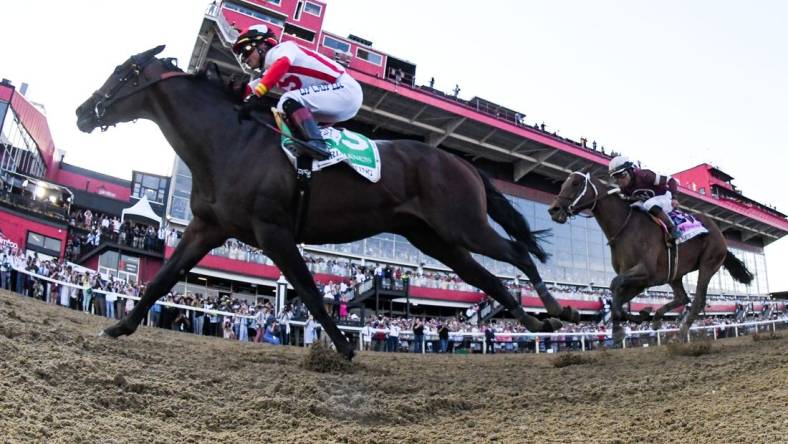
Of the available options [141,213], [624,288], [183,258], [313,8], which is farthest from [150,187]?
[624,288]

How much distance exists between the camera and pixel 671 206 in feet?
34.4

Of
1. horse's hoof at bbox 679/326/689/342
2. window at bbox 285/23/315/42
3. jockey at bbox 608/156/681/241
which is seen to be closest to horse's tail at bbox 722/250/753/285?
horse's hoof at bbox 679/326/689/342

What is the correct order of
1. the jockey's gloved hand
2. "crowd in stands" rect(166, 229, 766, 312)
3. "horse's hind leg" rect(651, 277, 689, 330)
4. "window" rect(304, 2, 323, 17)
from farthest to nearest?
"window" rect(304, 2, 323, 17), "crowd in stands" rect(166, 229, 766, 312), "horse's hind leg" rect(651, 277, 689, 330), the jockey's gloved hand

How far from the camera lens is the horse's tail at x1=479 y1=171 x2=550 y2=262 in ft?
22.2

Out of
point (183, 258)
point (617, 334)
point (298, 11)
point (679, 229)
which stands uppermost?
point (298, 11)

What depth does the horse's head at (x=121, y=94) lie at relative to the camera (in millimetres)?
6191

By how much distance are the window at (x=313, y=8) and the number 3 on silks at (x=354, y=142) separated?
126 feet

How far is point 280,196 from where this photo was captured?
5.43 m

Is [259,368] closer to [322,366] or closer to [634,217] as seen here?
[322,366]

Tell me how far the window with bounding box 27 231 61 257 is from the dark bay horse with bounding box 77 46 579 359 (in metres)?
26.3

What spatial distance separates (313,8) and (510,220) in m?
38.6

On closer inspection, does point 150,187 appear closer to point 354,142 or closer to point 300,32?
point 300,32

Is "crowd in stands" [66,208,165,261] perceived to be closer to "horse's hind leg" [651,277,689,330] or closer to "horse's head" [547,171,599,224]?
"horse's head" [547,171,599,224]

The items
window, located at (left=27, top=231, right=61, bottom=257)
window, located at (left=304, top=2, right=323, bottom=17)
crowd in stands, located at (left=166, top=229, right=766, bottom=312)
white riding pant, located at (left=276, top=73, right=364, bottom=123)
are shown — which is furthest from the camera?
window, located at (left=304, top=2, right=323, bottom=17)
